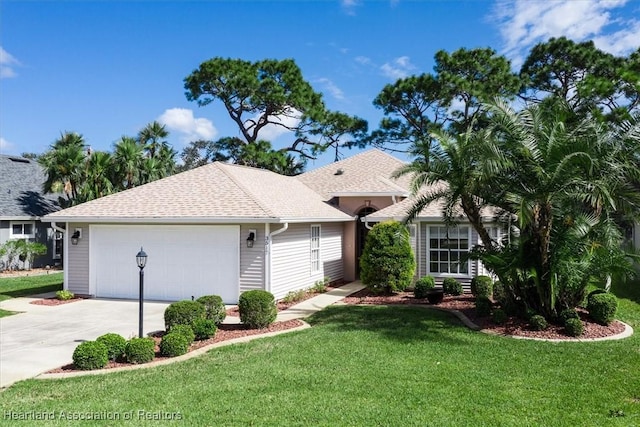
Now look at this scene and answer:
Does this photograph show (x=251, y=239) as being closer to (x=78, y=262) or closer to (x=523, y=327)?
(x=78, y=262)

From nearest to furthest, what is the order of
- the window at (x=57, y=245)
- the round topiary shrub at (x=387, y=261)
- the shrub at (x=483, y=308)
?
the shrub at (x=483, y=308) < the round topiary shrub at (x=387, y=261) < the window at (x=57, y=245)

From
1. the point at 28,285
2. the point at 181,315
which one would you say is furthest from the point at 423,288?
the point at 28,285

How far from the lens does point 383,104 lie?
104 ft

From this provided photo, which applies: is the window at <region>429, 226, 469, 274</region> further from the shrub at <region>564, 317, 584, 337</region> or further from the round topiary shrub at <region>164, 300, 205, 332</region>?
the round topiary shrub at <region>164, 300, 205, 332</region>

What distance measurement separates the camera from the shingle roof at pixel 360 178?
19641mm

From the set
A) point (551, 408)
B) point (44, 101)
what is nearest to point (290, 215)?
point (551, 408)

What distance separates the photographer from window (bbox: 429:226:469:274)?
15.8 m

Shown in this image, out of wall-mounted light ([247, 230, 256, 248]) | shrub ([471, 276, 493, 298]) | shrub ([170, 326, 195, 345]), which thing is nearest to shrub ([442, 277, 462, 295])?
shrub ([471, 276, 493, 298])

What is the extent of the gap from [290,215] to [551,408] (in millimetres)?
9322

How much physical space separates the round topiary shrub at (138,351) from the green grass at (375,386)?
482 millimetres

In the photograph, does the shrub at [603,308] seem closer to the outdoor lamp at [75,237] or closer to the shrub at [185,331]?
the shrub at [185,331]

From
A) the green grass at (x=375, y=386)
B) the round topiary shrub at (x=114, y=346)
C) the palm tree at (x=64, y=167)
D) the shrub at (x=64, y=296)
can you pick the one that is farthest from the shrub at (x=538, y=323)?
the palm tree at (x=64, y=167)

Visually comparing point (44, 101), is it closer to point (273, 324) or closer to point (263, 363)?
point (273, 324)

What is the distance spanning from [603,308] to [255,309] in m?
7.51
